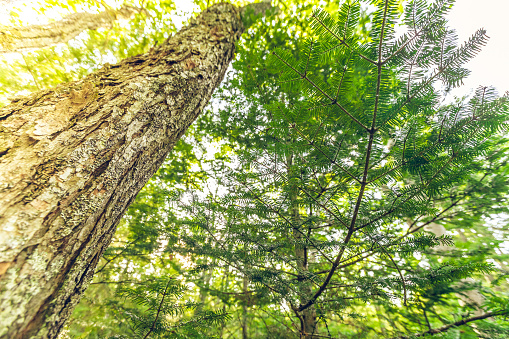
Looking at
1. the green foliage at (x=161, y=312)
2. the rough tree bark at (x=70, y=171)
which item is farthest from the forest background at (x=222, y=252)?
the rough tree bark at (x=70, y=171)

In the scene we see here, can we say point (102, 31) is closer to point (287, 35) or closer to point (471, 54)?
point (287, 35)

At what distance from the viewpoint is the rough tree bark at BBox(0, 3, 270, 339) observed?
0.59 m

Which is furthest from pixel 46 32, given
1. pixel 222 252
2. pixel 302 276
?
pixel 302 276

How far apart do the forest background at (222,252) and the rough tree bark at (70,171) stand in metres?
0.71

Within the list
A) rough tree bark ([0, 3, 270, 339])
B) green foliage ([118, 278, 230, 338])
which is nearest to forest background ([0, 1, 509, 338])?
green foliage ([118, 278, 230, 338])

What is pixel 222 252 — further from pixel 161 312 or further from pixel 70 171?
pixel 70 171

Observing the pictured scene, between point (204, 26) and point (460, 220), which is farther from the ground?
point (204, 26)

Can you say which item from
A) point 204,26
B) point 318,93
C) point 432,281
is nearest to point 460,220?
point 432,281

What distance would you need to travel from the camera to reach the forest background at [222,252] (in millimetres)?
1521

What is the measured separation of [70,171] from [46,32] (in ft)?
6.59

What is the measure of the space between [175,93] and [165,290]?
1.40 meters

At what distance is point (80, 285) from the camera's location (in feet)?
2.53

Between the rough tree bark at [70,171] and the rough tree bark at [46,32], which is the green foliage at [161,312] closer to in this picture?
the rough tree bark at [70,171]

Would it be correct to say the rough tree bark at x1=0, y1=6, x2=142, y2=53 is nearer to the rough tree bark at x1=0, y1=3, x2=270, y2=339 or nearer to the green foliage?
the rough tree bark at x1=0, y1=3, x2=270, y2=339
